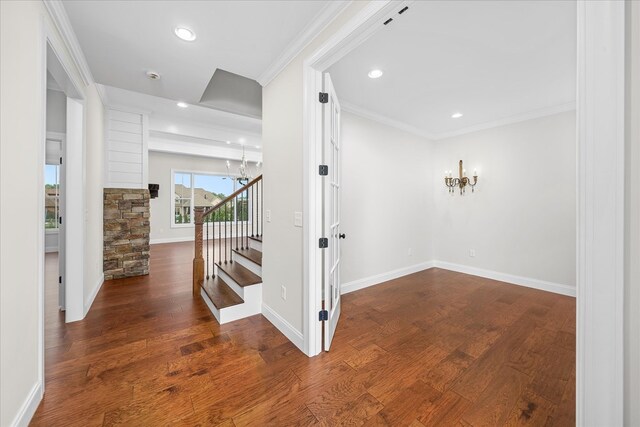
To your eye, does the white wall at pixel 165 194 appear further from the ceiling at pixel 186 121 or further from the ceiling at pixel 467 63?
the ceiling at pixel 467 63

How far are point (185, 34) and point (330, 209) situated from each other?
74.9 inches

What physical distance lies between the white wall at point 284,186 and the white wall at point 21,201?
1.63 metres

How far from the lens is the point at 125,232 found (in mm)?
4043

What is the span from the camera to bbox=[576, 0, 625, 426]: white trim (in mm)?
721

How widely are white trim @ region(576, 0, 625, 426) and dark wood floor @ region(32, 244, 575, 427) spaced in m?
1.00

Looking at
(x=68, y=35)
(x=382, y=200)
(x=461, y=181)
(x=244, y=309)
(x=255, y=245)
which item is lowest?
(x=244, y=309)

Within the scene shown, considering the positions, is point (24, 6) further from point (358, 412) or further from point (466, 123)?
point (466, 123)

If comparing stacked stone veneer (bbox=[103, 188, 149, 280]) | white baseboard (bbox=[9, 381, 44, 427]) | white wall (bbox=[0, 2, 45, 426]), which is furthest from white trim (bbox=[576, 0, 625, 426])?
stacked stone veneer (bbox=[103, 188, 149, 280])

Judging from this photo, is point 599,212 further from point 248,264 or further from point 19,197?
point 248,264

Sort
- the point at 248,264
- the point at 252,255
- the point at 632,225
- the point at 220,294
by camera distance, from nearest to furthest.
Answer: the point at 632,225 → the point at 220,294 → the point at 248,264 → the point at 252,255

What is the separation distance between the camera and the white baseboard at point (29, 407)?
52.1 inches

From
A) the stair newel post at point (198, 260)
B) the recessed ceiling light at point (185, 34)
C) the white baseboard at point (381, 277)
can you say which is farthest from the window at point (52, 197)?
the white baseboard at point (381, 277)

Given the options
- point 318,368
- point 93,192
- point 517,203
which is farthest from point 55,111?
point 517,203

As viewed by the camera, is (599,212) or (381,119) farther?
(381,119)
